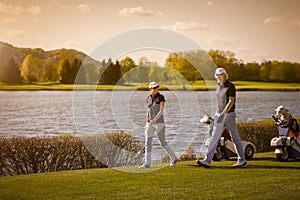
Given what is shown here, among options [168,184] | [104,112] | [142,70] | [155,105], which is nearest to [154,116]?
[155,105]

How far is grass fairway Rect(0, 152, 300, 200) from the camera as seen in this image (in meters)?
6.18

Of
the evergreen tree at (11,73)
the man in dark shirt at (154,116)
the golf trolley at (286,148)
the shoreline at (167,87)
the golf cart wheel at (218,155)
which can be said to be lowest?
the golf cart wheel at (218,155)

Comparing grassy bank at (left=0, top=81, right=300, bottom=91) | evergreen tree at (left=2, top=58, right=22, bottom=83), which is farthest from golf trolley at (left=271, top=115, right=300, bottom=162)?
evergreen tree at (left=2, top=58, right=22, bottom=83)

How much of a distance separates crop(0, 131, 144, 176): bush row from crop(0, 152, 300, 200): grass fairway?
4.16 ft

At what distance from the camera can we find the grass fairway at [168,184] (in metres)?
6.18

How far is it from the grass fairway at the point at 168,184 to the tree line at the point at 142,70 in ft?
11.0

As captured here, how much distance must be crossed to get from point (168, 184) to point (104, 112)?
10749mm

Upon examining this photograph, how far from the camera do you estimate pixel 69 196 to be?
6184 millimetres

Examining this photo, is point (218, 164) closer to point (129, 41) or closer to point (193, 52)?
point (129, 41)

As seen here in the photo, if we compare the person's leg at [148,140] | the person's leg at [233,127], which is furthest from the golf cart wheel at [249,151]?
the person's leg at [148,140]

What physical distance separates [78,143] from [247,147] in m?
3.25

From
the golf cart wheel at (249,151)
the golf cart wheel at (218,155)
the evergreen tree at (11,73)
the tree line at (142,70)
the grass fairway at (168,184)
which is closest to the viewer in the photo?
the grass fairway at (168,184)

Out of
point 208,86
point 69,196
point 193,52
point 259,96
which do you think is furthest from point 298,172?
point 259,96

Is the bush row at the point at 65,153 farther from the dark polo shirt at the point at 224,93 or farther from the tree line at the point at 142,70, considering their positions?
the dark polo shirt at the point at 224,93
